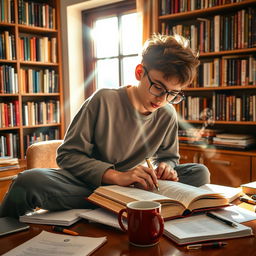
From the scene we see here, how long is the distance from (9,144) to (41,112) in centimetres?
49

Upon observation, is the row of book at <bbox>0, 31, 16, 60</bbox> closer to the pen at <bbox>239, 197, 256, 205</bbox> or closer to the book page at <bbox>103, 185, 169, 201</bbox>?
the book page at <bbox>103, 185, 169, 201</bbox>

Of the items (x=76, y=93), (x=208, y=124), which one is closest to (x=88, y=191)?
(x=208, y=124)

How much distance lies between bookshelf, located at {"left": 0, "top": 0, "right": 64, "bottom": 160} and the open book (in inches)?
97.2

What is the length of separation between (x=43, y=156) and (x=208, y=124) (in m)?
1.49

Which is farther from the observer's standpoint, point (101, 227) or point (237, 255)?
point (101, 227)

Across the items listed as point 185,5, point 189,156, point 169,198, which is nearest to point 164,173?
point 169,198

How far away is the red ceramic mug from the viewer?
726 millimetres

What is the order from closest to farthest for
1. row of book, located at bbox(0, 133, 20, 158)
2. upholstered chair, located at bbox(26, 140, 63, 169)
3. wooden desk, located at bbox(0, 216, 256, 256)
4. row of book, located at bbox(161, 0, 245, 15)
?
wooden desk, located at bbox(0, 216, 256, 256), upholstered chair, located at bbox(26, 140, 63, 169), row of book, located at bbox(161, 0, 245, 15), row of book, located at bbox(0, 133, 20, 158)

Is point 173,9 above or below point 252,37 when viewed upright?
above

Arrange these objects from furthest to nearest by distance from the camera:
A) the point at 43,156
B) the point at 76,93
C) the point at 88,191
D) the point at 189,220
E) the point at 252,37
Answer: the point at 76,93
the point at 252,37
the point at 43,156
the point at 88,191
the point at 189,220

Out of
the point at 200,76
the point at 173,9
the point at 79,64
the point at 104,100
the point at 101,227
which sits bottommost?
the point at 101,227

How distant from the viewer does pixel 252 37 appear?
237cm

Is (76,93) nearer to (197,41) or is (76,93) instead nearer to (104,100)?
(197,41)

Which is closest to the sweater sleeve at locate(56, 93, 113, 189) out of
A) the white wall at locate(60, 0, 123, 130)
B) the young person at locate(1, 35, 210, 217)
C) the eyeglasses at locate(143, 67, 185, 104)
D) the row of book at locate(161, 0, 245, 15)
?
the young person at locate(1, 35, 210, 217)
